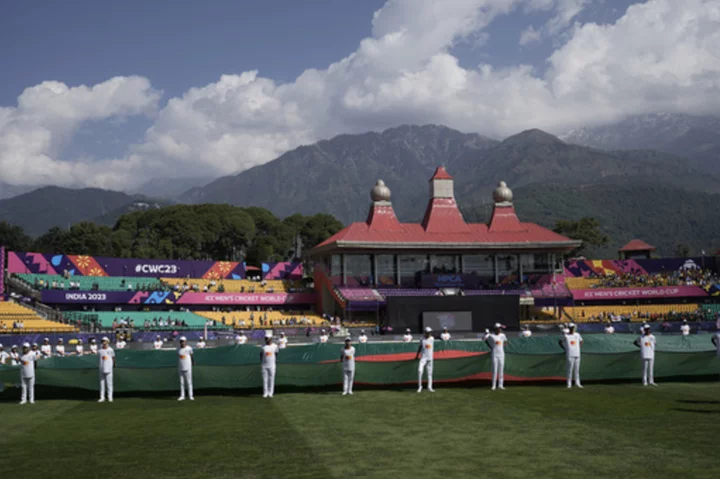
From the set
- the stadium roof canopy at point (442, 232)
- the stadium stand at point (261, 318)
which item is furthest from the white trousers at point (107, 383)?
the stadium roof canopy at point (442, 232)

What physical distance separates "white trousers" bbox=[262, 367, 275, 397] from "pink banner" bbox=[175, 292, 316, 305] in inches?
1735

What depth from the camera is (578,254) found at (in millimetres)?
125062

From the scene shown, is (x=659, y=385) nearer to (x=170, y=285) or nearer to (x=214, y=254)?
(x=170, y=285)

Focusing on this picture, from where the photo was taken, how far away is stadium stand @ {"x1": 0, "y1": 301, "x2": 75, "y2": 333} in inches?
1796

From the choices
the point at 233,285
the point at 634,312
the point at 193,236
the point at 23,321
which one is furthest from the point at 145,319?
the point at 193,236

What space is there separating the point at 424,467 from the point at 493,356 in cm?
1124

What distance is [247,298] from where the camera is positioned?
66.2m

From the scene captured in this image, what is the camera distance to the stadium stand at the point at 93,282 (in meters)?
58.3

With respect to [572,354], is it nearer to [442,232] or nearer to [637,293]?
[442,232]

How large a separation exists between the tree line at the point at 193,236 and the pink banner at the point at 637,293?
169 feet

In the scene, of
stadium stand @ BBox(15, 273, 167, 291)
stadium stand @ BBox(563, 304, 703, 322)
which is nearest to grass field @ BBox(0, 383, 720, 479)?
stadium stand @ BBox(563, 304, 703, 322)

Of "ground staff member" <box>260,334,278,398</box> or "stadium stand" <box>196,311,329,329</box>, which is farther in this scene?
"stadium stand" <box>196,311,329,329</box>

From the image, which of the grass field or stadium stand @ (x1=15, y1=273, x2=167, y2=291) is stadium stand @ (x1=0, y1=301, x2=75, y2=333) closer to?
stadium stand @ (x1=15, y1=273, x2=167, y2=291)

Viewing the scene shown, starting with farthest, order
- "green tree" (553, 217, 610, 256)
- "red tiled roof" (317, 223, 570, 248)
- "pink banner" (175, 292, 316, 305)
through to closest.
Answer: "green tree" (553, 217, 610, 256), "red tiled roof" (317, 223, 570, 248), "pink banner" (175, 292, 316, 305)
